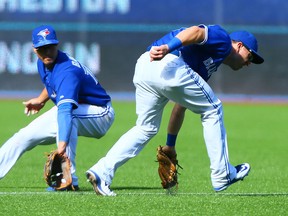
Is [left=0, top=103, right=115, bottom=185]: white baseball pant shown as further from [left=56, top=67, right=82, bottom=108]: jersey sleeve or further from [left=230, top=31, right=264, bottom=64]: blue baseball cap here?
[left=230, top=31, right=264, bottom=64]: blue baseball cap

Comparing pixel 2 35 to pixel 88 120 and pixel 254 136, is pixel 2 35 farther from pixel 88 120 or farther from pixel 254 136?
pixel 88 120

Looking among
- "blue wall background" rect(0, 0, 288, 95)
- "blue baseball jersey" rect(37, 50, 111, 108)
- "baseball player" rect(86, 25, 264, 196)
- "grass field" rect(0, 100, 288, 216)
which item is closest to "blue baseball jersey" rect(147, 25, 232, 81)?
"baseball player" rect(86, 25, 264, 196)

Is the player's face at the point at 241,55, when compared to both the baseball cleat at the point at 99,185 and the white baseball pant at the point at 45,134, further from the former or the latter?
the white baseball pant at the point at 45,134

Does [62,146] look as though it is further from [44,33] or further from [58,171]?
[44,33]

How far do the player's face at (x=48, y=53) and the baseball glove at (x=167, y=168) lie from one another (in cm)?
129

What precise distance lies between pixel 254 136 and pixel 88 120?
24.6ft

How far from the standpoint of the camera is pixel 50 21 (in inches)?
936

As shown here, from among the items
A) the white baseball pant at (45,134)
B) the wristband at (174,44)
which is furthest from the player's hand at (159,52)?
the white baseball pant at (45,134)

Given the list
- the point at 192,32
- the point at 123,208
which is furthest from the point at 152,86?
the point at 123,208

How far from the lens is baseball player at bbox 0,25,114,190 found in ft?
27.6

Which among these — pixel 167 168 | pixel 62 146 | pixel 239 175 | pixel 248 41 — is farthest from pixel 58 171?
pixel 248 41

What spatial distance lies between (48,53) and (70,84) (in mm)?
411

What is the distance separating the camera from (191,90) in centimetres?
773

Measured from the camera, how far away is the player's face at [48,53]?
8562mm
